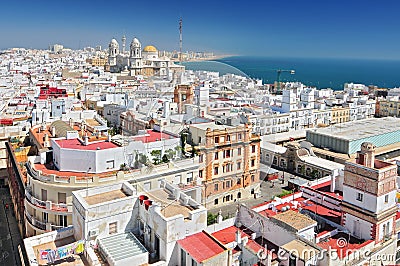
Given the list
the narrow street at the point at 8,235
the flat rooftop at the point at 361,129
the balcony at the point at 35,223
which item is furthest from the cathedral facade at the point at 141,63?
the balcony at the point at 35,223

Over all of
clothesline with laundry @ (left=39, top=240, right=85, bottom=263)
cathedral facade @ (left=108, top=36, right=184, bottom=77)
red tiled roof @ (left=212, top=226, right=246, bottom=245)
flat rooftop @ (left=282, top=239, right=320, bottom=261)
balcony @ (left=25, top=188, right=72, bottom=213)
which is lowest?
balcony @ (left=25, top=188, right=72, bottom=213)

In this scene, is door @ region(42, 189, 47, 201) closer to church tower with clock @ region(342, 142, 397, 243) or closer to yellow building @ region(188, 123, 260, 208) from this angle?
yellow building @ region(188, 123, 260, 208)

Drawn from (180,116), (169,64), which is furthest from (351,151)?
(169,64)

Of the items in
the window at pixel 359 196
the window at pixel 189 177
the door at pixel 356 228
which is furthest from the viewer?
the window at pixel 189 177

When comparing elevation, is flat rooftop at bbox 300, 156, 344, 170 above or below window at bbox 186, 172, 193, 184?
below

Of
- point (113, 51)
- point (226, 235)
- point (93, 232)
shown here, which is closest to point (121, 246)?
point (93, 232)

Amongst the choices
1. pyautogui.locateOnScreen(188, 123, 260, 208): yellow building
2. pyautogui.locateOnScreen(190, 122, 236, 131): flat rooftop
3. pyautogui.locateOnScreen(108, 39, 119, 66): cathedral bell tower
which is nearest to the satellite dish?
pyautogui.locateOnScreen(188, 123, 260, 208): yellow building

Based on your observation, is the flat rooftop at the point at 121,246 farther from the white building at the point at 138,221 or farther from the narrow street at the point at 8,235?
the narrow street at the point at 8,235
